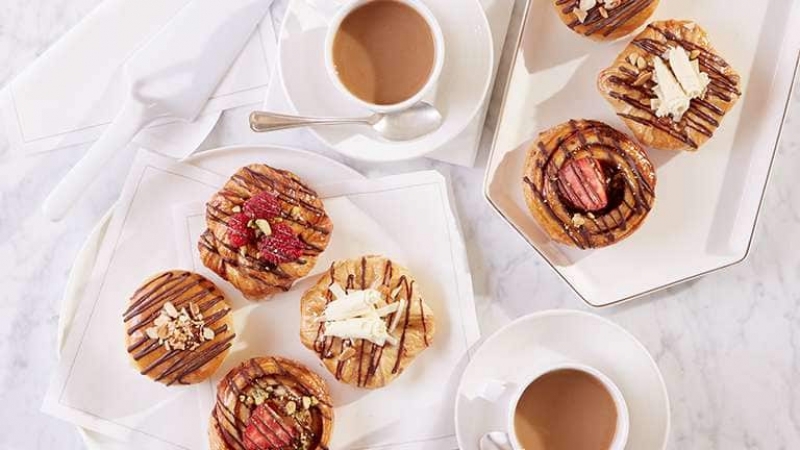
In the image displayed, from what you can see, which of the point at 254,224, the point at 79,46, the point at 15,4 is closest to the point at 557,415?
the point at 254,224

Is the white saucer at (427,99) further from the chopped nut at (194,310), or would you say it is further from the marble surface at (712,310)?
the chopped nut at (194,310)

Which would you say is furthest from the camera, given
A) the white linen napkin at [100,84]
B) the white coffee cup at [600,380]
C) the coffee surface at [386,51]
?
the white linen napkin at [100,84]

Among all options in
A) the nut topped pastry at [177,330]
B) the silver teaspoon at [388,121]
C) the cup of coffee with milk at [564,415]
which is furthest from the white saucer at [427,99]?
the cup of coffee with milk at [564,415]

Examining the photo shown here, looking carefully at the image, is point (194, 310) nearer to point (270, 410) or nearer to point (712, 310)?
point (270, 410)

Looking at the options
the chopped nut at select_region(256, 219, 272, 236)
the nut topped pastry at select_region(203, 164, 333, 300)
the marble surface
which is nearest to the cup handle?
the marble surface

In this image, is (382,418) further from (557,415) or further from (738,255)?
(738,255)

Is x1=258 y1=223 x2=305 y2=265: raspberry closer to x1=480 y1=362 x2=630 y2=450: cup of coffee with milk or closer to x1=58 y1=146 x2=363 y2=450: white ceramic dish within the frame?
x1=58 y1=146 x2=363 y2=450: white ceramic dish
